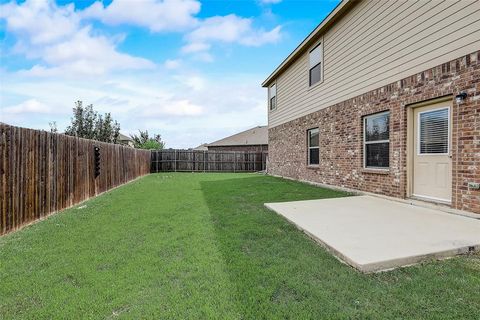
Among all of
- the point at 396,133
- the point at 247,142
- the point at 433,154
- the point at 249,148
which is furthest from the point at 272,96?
the point at 247,142

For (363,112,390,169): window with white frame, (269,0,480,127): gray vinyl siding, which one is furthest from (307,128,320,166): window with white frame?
(363,112,390,169): window with white frame

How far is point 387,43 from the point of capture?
6.44 meters

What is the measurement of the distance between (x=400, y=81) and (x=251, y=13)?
6.35m

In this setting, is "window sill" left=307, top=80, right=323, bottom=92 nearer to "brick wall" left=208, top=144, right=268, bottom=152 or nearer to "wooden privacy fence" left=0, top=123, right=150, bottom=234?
"wooden privacy fence" left=0, top=123, right=150, bottom=234

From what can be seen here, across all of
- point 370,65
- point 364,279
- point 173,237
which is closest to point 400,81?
point 370,65

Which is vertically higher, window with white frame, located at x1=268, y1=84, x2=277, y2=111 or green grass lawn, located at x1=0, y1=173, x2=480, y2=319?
window with white frame, located at x1=268, y1=84, x2=277, y2=111

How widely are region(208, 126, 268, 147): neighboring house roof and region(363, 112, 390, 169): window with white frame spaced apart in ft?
73.9

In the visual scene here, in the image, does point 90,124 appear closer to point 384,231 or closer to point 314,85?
point 314,85

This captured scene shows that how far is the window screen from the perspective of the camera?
508 centimetres

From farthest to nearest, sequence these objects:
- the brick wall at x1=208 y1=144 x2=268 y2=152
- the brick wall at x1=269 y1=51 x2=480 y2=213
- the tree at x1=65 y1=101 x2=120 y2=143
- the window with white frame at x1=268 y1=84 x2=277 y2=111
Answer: the brick wall at x1=208 y1=144 x2=268 y2=152 < the tree at x1=65 y1=101 x2=120 y2=143 < the window with white frame at x1=268 y1=84 x2=277 y2=111 < the brick wall at x1=269 y1=51 x2=480 y2=213

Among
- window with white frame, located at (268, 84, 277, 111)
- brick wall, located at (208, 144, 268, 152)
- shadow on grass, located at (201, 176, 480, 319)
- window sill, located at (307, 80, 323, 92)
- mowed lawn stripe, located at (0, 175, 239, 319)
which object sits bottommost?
mowed lawn stripe, located at (0, 175, 239, 319)

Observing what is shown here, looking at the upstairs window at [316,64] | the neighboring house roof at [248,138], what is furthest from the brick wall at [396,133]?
the neighboring house roof at [248,138]

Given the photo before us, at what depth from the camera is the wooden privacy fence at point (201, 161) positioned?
21859 mm

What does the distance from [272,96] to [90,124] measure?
1846 centimetres
